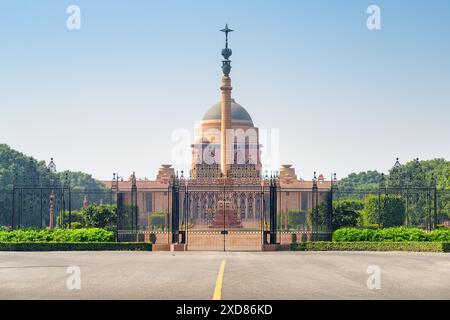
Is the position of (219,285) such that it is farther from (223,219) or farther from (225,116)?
(225,116)

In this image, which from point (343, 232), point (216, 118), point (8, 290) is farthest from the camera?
point (216, 118)

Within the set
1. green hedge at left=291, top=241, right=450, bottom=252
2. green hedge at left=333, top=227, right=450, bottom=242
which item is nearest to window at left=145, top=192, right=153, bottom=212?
green hedge at left=291, top=241, right=450, bottom=252

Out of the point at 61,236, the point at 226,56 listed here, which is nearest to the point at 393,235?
the point at 61,236

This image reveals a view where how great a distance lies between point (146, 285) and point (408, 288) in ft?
23.6

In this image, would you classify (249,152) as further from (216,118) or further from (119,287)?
(119,287)

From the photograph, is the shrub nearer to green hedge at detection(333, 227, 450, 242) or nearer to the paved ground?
green hedge at detection(333, 227, 450, 242)

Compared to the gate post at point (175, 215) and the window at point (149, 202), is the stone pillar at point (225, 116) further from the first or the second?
the gate post at point (175, 215)

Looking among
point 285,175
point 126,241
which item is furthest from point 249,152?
point 126,241

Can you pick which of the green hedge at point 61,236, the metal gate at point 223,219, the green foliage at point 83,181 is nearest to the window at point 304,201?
the metal gate at point 223,219

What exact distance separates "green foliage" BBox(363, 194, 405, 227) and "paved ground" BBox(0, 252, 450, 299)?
30861mm

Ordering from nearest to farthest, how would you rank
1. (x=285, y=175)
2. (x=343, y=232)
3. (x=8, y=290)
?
(x=8, y=290)
(x=343, y=232)
(x=285, y=175)

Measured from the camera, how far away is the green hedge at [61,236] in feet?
126

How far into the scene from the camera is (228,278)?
20969mm
